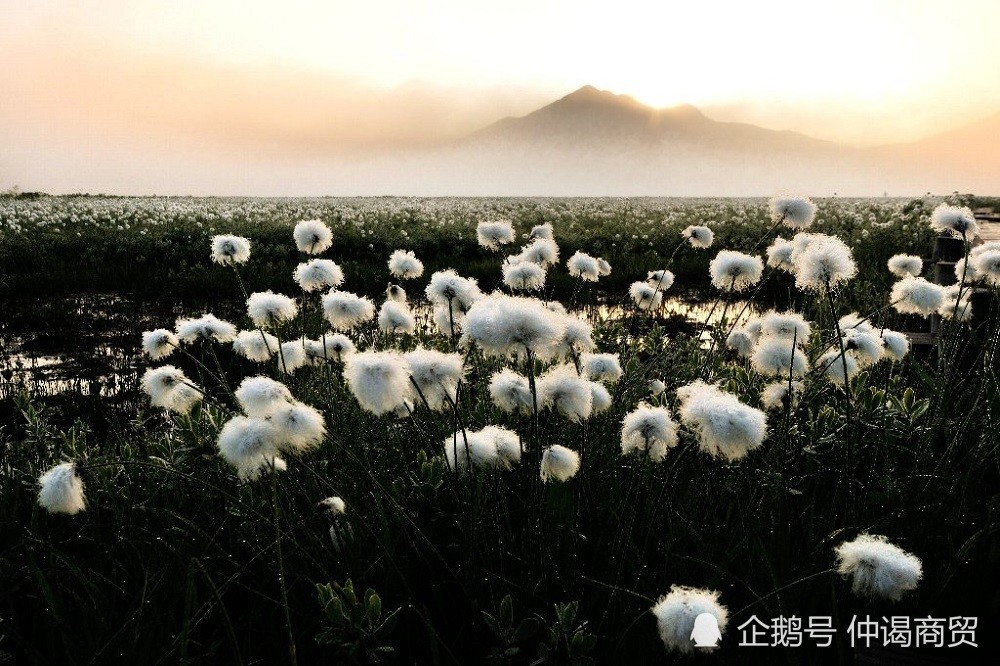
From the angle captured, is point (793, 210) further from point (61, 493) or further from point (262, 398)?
point (61, 493)

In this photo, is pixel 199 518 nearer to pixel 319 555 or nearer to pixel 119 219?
pixel 319 555

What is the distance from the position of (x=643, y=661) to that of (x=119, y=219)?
20.1 m

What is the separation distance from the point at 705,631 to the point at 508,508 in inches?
55.7

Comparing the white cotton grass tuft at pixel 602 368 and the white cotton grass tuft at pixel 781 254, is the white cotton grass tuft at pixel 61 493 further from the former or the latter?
the white cotton grass tuft at pixel 781 254

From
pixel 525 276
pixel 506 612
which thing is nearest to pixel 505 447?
pixel 506 612

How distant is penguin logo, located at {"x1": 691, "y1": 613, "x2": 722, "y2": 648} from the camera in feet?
4.03

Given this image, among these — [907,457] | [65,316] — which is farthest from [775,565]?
[65,316]

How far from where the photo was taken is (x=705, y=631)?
1.24 metres

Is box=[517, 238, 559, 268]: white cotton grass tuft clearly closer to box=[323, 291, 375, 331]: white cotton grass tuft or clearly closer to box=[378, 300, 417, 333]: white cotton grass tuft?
box=[378, 300, 417, 333]: white cotton grass tuft

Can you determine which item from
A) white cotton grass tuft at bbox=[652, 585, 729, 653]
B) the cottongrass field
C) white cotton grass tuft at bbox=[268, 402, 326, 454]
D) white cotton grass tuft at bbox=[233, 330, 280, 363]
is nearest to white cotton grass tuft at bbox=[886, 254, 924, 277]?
the cottongrass field

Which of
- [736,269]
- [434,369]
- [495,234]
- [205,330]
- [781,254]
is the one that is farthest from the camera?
[495,234]

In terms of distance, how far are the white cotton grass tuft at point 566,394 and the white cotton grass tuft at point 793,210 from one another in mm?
1717

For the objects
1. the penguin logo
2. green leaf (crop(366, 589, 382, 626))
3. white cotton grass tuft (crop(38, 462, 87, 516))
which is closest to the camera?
the penguin logo

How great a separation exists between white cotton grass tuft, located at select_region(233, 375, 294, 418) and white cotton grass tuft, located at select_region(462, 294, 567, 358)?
559 mm
